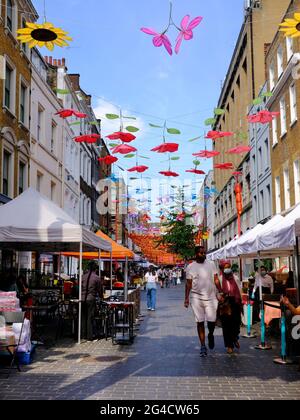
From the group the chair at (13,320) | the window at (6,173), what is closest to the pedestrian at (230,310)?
the chair at (13,320)

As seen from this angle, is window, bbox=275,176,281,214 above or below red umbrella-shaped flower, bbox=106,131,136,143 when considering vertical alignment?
above

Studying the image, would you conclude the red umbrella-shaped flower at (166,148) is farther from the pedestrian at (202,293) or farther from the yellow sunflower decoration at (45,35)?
the yellow sunflower decoration at (45,35)

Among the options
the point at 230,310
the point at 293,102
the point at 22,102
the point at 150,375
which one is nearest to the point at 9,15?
the point at 22,102

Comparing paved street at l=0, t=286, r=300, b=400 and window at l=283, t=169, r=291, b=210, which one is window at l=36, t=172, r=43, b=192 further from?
paved street at l=0, t=286, r=300, b=400

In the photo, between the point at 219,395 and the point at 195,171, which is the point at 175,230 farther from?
the point at 219,395

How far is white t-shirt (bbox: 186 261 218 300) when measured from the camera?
9.37 m

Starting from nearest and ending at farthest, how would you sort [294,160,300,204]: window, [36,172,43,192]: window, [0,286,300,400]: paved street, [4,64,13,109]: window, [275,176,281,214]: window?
[0,286,300,400]: paved street → [4,64,13,109]: window → [294,160,300,204]: window → [36,172,43,192]: window → [275,176,281,214]: window

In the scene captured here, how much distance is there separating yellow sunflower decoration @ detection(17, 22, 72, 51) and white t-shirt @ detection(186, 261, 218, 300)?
471 cm

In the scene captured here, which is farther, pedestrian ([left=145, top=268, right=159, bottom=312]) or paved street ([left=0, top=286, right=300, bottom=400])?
pedestrian ([left=145, top=268, right=159, bottom=312])

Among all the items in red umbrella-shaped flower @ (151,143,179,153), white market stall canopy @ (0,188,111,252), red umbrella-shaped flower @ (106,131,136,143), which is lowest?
white market stall canopy @ (0,188,111,252)

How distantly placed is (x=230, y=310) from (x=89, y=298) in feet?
12.0

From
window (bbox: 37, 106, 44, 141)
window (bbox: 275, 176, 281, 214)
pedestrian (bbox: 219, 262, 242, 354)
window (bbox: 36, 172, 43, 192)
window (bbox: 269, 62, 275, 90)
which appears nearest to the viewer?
pedestrian (bbox: 219, 262, 242, 354)

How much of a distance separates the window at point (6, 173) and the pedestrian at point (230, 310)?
12.4 metres

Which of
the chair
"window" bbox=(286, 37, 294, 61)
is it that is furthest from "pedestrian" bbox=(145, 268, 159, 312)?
"window" bbox=(286, 37, 294, 61)
